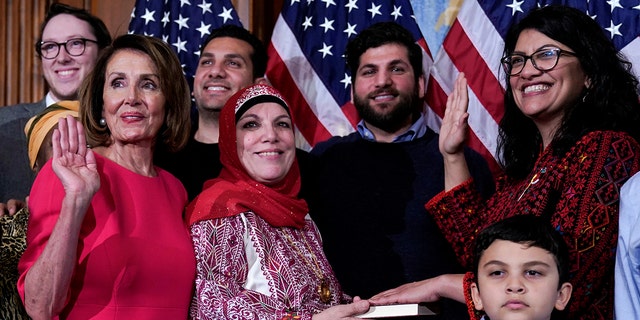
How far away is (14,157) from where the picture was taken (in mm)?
4055

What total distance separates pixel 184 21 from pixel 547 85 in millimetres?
2378

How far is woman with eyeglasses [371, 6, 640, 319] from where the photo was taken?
2693 mm

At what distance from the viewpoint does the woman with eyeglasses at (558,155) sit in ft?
8.84

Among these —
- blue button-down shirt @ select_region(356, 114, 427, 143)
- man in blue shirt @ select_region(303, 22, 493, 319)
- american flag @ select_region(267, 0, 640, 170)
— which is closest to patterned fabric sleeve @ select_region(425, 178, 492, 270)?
man in blue shirt @ select_region(303, 22, 493, 319)

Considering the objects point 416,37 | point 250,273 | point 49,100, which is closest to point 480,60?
point 416,37

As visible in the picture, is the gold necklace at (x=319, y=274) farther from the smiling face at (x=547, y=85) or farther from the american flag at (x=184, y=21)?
the american flag at (x=184, y=21)

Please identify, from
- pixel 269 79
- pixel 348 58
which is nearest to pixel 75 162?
pixel 348 58

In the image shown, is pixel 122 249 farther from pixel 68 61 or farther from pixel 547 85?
pixel 68 61

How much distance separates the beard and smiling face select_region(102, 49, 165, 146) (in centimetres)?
109

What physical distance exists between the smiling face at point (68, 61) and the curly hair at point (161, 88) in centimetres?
102

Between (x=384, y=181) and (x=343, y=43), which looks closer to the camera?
(x=384, y=181)

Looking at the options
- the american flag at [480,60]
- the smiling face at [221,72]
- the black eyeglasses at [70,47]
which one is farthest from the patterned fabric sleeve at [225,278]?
the american flag at [480,60]

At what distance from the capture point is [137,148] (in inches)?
118

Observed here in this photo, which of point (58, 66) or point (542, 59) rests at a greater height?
point (58, 66)
